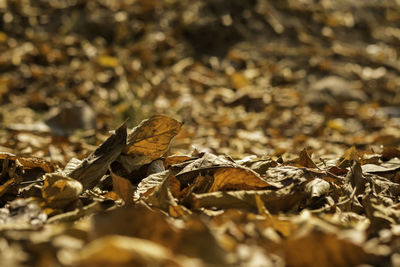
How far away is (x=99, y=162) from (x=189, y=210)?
351 millimetres

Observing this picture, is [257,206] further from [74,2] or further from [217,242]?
[74,2]

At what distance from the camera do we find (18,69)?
4113 mm

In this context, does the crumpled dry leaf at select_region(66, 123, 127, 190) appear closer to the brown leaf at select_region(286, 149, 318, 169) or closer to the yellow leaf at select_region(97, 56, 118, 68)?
the brown leaf at select_region(286, 149, 318, 169)

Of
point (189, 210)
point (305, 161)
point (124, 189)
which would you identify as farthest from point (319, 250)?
point (305, 161)

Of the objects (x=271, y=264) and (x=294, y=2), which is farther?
(x=294, y=2)

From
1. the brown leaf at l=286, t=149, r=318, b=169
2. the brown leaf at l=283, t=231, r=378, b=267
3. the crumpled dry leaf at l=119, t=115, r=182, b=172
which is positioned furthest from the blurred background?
the brown leaf at l=283, t=231, r=378, b=267

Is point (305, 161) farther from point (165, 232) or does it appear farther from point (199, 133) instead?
point (199, 133)

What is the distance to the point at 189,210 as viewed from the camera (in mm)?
949

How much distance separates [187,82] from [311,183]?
11.1 feet

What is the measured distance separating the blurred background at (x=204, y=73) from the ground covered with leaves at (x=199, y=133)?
0.02m

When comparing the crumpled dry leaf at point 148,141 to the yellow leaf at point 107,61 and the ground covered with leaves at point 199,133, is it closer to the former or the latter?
the ground covered with leaves at point 199,133

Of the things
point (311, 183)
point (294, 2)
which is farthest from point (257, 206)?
point (294, 2)

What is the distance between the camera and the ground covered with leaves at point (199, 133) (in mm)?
671

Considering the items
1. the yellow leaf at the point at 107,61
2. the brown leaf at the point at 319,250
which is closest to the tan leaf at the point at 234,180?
the brown leaf at the point at 319,250
